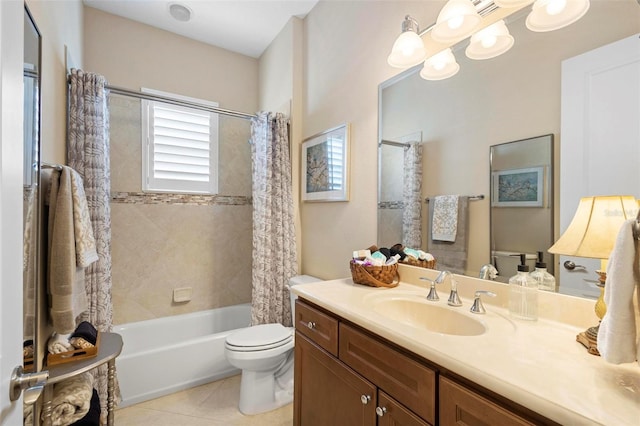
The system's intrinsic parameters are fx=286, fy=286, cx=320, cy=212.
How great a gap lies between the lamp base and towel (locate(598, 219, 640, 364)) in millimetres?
215

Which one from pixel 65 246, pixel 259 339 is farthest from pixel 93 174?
pixel 259 339

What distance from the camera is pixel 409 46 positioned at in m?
1.40

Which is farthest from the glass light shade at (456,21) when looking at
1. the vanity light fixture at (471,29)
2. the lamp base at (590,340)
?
the lamp base at (590,340)

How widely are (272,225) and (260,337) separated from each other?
904mm

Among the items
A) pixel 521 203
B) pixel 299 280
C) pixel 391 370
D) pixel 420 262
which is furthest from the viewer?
pixel 299 280

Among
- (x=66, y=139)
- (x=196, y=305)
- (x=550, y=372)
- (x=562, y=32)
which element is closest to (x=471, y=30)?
(x=562, y=32)

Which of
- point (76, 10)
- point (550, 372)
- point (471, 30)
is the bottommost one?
point (550, 372)

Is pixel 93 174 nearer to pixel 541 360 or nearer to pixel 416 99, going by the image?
pixel 416 99

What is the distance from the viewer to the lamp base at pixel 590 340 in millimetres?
725

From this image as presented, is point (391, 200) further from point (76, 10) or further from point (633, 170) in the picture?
point (76, 10)

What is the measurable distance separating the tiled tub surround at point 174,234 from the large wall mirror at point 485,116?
68.9 inches

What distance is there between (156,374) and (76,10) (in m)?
2.59

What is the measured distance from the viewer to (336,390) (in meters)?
1.12

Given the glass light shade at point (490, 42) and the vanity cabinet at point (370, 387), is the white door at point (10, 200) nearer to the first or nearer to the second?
the vanity cabinet at point (370, 387)
